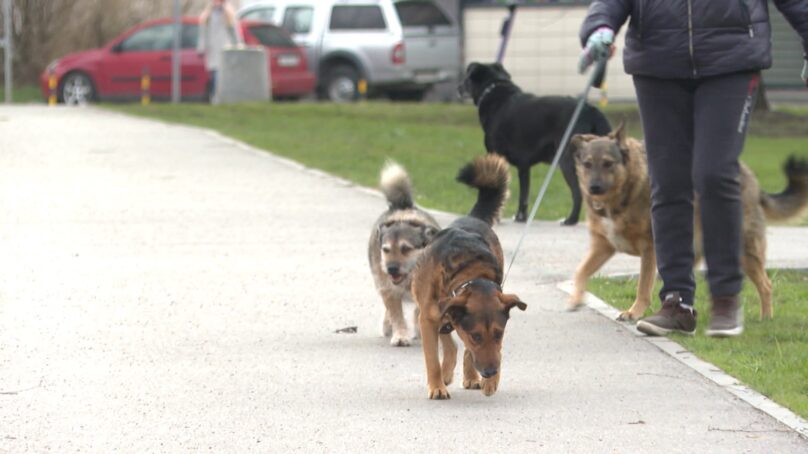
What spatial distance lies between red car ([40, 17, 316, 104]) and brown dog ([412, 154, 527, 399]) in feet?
75.2

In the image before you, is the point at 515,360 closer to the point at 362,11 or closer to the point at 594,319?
the point at 594,319

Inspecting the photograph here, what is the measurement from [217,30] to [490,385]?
22.6 m

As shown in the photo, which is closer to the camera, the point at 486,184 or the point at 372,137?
the point at 486,184

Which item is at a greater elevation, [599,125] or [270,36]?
[270,36]

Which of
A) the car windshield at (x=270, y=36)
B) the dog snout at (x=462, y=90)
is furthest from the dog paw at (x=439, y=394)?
the car windshield at (x=270, y=36)

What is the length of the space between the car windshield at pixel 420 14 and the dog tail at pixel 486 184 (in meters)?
23.0

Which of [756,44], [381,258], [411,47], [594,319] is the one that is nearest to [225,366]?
[381,258]

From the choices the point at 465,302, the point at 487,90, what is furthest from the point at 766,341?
the point at 487,90

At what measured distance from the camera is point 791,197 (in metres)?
8.72

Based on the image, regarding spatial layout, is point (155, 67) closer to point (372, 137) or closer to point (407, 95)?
point (407, 95)

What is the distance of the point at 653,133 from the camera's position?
25.4ft

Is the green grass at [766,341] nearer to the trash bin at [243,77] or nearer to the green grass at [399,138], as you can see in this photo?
the green grass at [399,138]

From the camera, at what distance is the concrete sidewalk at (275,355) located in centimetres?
578

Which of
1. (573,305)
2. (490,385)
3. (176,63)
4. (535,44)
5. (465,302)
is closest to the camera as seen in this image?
(465,302)
